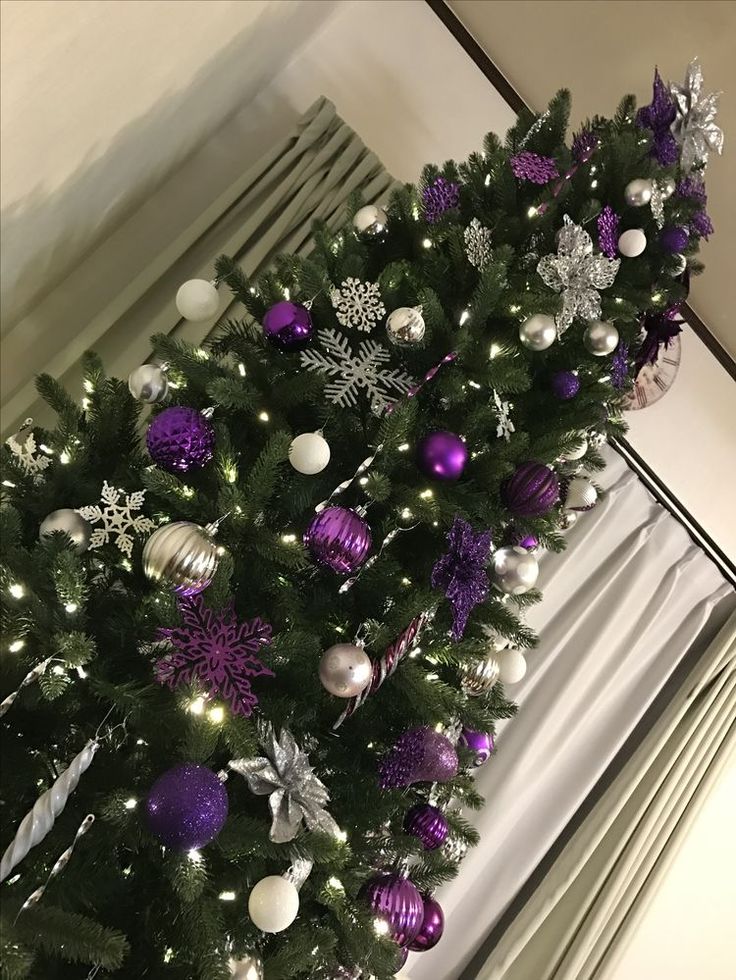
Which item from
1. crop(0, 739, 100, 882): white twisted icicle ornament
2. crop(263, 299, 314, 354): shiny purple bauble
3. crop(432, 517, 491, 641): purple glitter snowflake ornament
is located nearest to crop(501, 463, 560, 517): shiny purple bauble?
crop(432, 517, 491, 641): purple glitter snowflake ornament

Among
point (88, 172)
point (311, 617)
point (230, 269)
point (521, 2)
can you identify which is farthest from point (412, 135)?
point (311, 617)

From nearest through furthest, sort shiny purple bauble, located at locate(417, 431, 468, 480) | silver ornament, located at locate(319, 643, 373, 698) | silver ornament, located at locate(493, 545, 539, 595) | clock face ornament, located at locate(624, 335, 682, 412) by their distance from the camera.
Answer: silver ornament, located at locate(319, 643, 373, 698), shiny purple bauble, located at locate(417, 431, 468, 480), silver ornament, located at locate(493, 545, 539, 595), clock face ornament, located at locate(624, 335, 682, 412)

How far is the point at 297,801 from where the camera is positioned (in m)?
0.59

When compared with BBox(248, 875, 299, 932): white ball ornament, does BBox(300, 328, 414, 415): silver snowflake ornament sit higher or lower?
higher

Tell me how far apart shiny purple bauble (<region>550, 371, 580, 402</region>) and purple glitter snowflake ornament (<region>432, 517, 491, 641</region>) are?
1.03 ft

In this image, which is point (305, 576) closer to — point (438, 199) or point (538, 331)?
point (538, 331)

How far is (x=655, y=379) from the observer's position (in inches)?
61.2

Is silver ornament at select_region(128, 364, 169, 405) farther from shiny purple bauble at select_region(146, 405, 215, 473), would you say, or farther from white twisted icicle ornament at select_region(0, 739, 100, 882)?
white twisted icicle ornament at select_region(0, 739, 100, 882)

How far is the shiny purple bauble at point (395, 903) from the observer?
2.13ft

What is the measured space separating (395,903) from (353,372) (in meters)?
0.58

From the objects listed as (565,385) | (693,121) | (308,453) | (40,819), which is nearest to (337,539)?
(308,453)

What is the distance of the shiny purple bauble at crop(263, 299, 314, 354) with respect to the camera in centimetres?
77

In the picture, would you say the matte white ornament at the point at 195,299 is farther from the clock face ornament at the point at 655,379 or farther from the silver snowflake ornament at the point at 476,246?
the clock face ornament at the point at 655,379

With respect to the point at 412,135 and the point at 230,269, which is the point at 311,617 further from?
the point at 412,135
